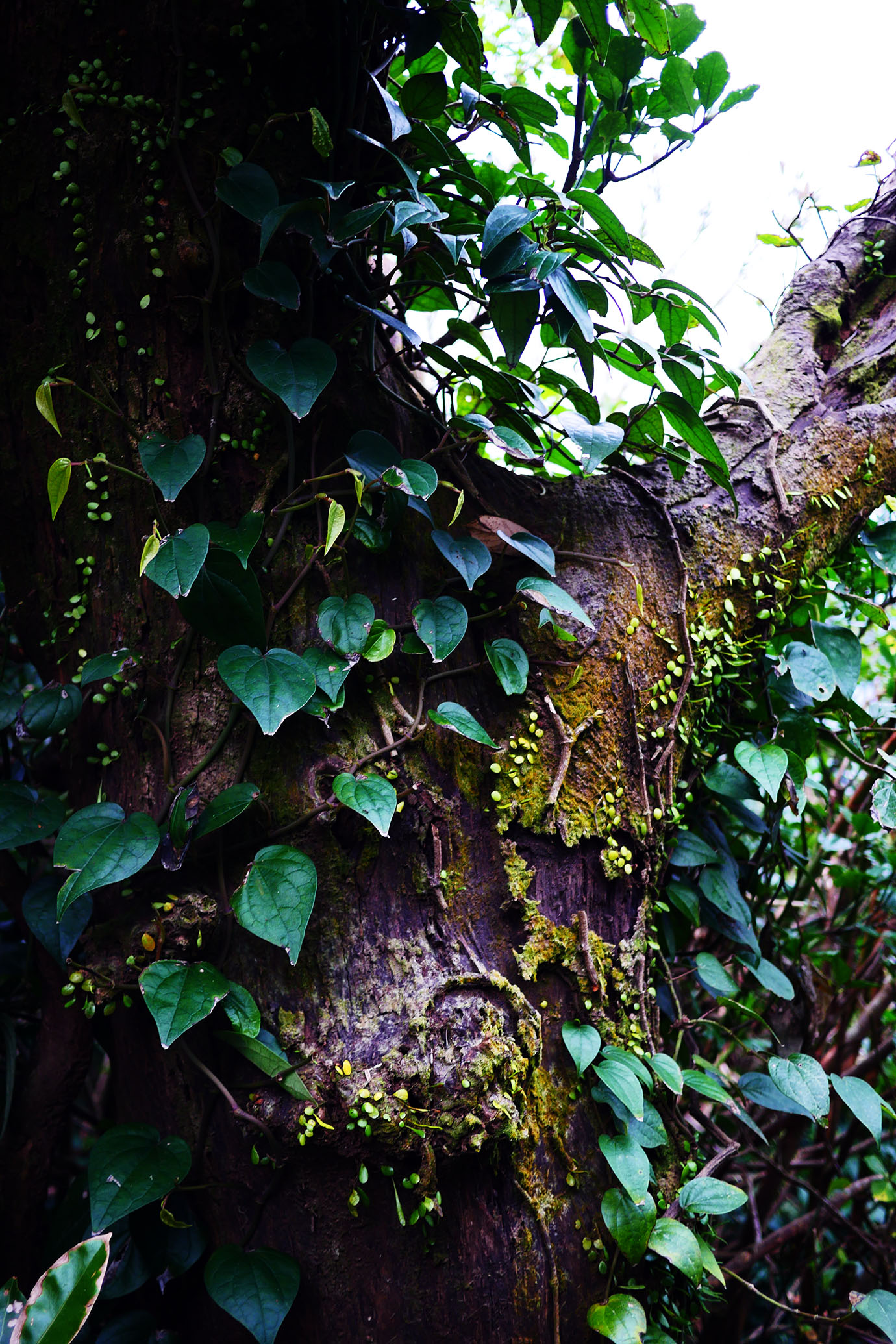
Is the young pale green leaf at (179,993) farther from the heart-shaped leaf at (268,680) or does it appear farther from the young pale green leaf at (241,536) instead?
the young pale green leaf at (241,536)

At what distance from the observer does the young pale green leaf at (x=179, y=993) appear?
2.23 ft

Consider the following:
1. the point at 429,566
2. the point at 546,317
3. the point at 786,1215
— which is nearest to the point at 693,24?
the point at 546,317

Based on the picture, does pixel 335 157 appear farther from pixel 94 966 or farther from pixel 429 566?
pixel 94 966

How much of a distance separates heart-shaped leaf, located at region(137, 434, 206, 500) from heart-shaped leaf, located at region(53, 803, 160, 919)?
34 centimetres

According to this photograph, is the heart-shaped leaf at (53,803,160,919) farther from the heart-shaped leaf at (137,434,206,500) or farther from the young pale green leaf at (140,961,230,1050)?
the heart-shaped leaf at (137,434,206,500)

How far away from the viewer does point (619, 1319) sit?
79 cm

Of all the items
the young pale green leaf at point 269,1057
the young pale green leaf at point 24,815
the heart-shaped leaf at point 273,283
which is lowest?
the young pale green leaf at point 24,815

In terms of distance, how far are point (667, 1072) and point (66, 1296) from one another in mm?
657

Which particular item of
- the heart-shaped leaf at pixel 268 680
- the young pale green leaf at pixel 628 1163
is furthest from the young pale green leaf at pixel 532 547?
the young pale green leaf at pixel 628 1163

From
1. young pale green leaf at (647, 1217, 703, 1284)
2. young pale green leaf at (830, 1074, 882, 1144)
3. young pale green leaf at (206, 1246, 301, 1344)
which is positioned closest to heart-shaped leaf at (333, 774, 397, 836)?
young pale green leaf at (206, 1246, 301, 1344)

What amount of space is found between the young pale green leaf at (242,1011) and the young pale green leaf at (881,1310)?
0.82m

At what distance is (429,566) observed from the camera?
98 centimetres

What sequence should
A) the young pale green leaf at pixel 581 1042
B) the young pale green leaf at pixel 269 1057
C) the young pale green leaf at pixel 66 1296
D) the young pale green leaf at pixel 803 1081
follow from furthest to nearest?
the young pale green leaf at pixel 803 1081 < the young pale green leaf at pixel 581 1042 < the young pale green leaf at pixel 269 1057 < the young pale green leaf at pixel 66 1296

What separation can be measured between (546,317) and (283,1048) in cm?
93
